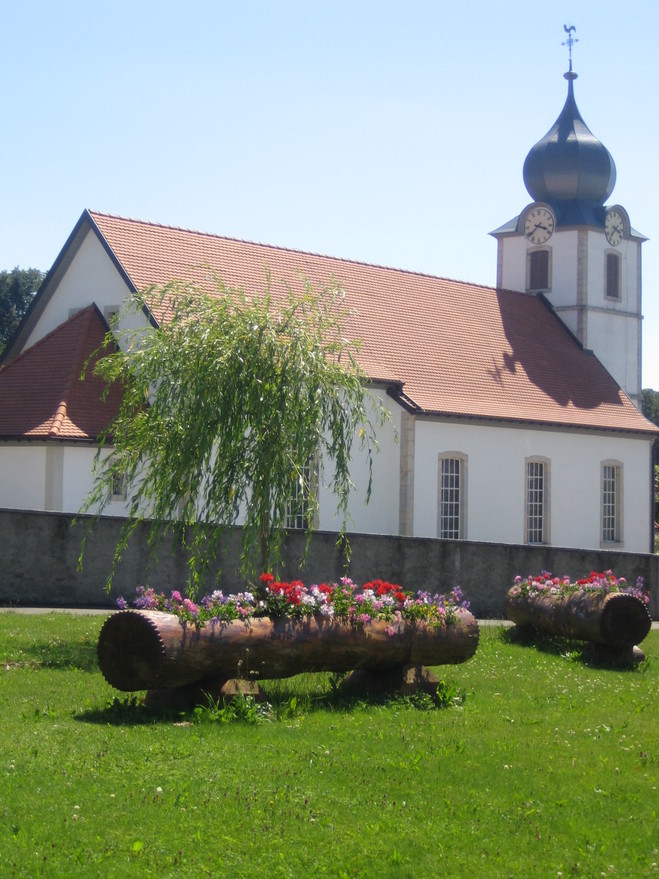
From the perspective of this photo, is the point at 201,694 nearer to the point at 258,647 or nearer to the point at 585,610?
the point at 258,647

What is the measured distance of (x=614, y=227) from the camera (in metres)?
44.1

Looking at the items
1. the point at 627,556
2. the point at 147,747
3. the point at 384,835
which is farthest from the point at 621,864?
the point at 627,556

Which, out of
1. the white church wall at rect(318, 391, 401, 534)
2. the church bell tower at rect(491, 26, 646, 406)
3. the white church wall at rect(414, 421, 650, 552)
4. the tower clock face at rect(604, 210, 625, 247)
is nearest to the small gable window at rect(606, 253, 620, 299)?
the church bell tower at rect(491, 26, 646, 406)

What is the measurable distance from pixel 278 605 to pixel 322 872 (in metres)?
4.72

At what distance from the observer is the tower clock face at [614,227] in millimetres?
43688

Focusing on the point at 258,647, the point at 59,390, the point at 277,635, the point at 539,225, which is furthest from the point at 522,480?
the point at 258,647

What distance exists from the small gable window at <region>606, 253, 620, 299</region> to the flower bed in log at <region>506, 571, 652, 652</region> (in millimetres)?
27733

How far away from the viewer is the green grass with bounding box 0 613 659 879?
7.54 meters

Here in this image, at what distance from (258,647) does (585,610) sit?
6339 millimetres

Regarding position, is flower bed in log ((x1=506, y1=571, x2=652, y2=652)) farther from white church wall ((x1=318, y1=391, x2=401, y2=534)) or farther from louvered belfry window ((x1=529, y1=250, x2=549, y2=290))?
louvered belfry window ((x1=529, y1=250, x2=549, y2=290))

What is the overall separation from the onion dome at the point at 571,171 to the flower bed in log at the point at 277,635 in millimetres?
32522

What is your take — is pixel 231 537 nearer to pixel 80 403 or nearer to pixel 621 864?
pixel 80 403

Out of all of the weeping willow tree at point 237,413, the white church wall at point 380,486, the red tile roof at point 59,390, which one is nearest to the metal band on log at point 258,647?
the weeping willow tree at point 237,413

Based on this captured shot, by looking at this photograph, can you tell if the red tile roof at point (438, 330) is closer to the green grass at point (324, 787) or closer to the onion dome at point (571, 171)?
Answer: the onion dome at point (571, 171)
